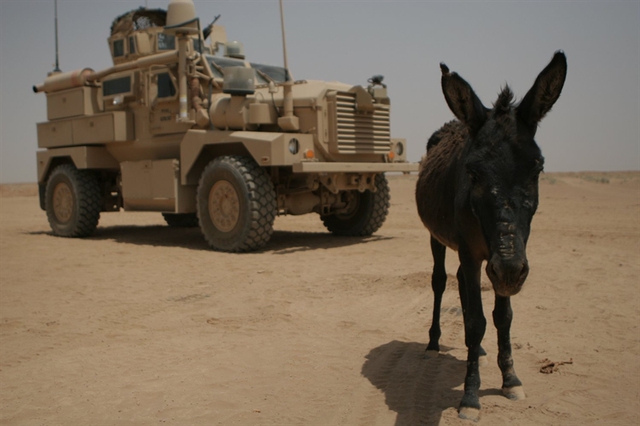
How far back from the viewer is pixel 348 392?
3973 millimetres

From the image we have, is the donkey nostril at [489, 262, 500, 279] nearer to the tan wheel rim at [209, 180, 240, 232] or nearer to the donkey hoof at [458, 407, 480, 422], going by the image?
the donkey hoof at [458, 407, 480, 422]

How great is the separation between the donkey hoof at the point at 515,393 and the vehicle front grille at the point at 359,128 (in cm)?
675

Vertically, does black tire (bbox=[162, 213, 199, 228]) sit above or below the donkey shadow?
above

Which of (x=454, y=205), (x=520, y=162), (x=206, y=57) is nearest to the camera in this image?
(x=520, y=162)

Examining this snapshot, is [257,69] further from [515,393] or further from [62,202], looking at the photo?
Result: [515,393]

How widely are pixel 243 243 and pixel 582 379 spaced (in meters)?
6.25

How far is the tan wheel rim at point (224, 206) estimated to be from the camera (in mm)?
9844

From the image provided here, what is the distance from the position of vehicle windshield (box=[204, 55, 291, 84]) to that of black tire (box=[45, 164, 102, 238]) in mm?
3696

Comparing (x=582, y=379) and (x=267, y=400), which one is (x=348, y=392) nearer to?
(x=267, y=400)

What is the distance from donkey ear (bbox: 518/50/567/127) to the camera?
3.14 m

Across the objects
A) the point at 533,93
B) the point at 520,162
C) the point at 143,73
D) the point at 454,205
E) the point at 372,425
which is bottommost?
the point at 372,425

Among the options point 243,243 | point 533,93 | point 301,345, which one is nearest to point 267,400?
point 301,345

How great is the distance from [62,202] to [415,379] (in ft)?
35.2

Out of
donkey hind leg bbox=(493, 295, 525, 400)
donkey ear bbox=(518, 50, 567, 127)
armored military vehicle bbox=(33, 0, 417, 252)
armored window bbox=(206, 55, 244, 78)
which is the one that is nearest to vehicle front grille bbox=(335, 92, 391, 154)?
armored military vehicle bbox=(33, 0, 417, 252)
